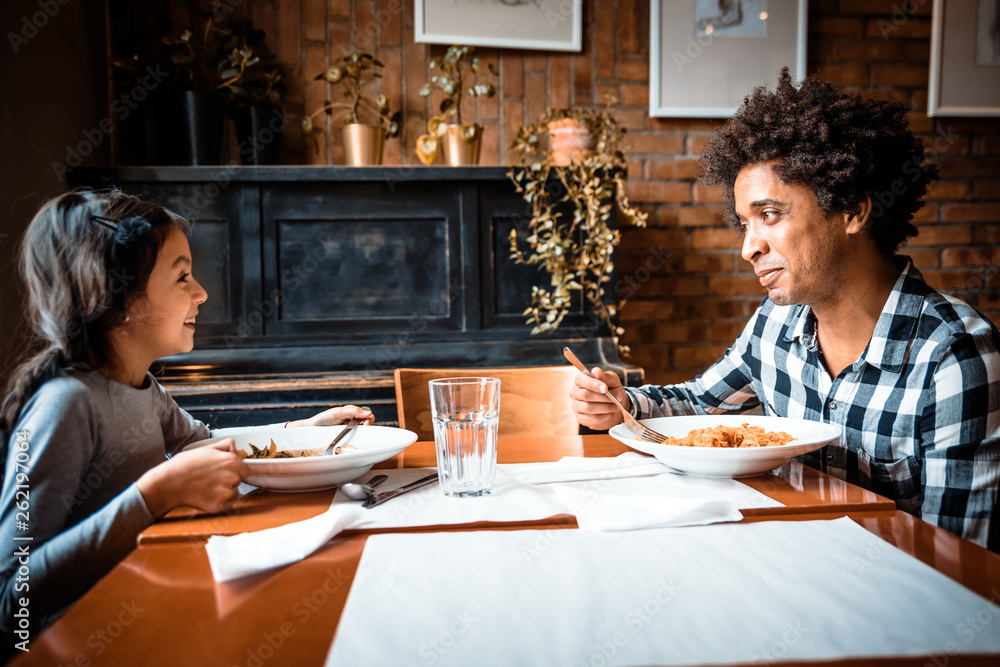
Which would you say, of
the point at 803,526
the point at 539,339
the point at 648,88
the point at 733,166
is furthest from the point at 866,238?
the point at 648,88

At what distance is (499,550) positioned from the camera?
0.70 m

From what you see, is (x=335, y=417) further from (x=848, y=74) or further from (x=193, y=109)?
(x=848, y=74)

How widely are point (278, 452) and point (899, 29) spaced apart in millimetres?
3198

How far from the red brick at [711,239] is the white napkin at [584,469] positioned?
2000mm

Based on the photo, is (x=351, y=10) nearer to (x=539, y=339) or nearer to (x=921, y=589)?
(x=539, y=339)

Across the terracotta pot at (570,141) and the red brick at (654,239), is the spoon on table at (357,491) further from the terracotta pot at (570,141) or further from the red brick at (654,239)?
the red brick at (654,239)

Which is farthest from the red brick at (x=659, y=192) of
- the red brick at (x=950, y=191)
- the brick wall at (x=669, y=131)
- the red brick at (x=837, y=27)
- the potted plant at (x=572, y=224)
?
the red brick at (x=950, y=191)

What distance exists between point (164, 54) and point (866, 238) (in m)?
2.29

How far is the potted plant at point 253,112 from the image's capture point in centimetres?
240

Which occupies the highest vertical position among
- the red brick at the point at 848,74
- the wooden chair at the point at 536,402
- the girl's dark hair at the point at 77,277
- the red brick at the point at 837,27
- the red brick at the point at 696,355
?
the red brick at the point at 837,27

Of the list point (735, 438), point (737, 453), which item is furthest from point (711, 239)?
point (737, 453)

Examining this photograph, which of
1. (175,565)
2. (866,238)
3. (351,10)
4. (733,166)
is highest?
(351,10)

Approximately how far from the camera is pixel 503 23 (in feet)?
8.74

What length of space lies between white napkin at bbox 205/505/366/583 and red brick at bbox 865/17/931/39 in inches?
125
